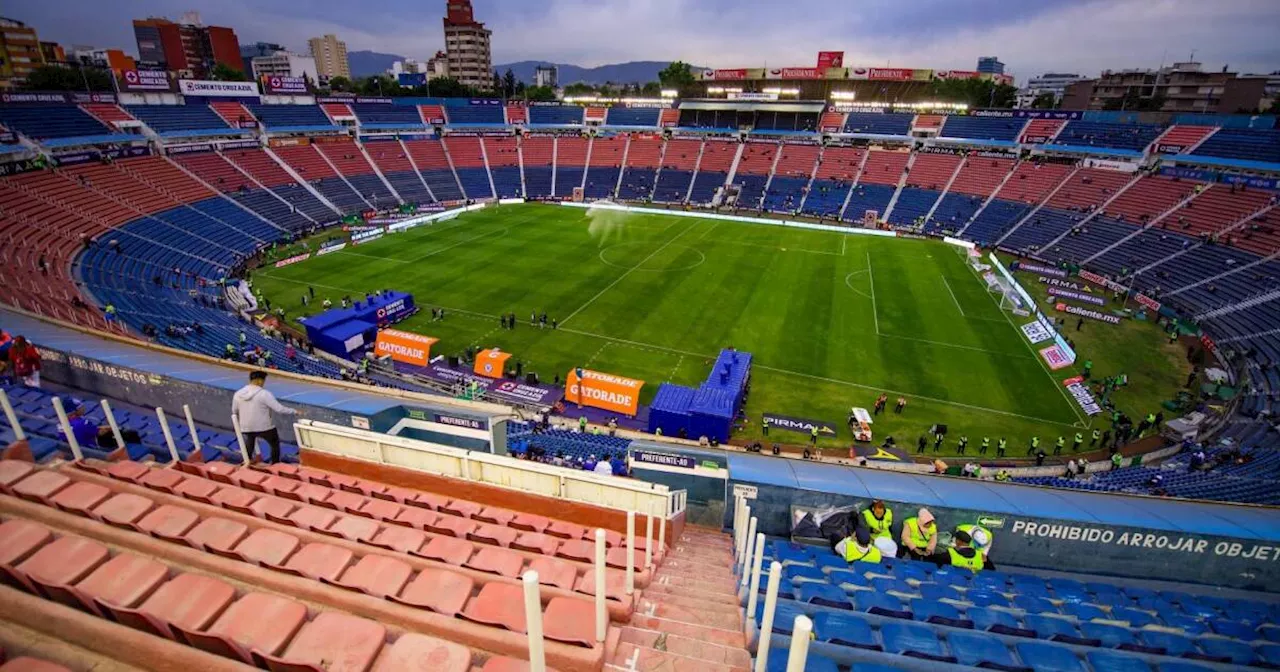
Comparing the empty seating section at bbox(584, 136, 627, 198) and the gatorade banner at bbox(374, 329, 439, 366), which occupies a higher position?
the empty seating section at bbox(584, 136, 627, 198)

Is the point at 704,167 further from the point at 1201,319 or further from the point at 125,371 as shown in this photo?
the point at 125,371

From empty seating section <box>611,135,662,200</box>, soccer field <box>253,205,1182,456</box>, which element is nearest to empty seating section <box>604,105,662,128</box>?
empty seating section <box>611,135,662,200</box>

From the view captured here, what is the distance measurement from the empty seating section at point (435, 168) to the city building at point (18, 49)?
8725cm

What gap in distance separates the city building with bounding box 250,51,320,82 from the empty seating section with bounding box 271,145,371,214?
10371cm

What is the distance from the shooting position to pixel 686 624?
5.94 metres

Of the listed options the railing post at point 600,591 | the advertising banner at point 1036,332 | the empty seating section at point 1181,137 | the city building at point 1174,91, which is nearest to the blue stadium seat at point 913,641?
the railing post at point 600,591

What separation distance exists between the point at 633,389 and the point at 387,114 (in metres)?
72.0

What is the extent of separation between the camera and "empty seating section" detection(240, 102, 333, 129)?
6694cm

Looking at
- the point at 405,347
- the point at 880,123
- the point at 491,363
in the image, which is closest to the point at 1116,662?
the point at 491,363

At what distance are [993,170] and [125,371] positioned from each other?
255ft

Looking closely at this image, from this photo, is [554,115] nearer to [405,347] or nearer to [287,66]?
[405,347]

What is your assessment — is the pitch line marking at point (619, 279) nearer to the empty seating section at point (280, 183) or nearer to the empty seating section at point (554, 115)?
the empty seating section at point (280, 183)

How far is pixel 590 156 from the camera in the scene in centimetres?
8150

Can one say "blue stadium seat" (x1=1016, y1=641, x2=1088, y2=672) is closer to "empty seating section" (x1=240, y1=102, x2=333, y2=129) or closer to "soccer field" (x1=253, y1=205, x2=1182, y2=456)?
"soccer field" (x1=253, y1=205, x2=1182, y2=456)
